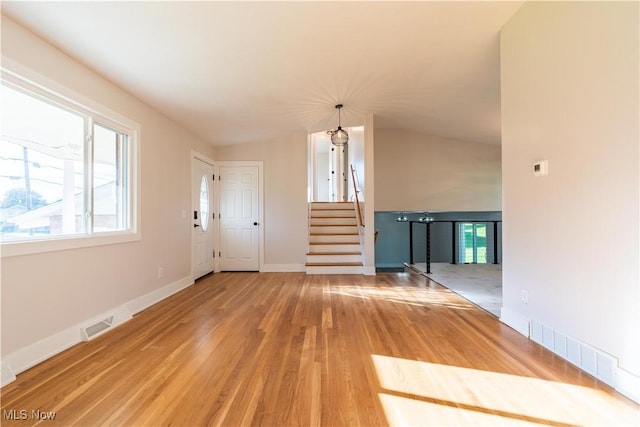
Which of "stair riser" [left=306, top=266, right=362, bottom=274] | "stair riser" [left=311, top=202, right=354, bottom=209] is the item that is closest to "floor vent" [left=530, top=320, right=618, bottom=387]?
"stair riser" [left=306, top=266, right=362, bottom=274]

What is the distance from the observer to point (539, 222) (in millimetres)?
2240

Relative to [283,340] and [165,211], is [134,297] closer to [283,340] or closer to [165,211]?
[165,211]

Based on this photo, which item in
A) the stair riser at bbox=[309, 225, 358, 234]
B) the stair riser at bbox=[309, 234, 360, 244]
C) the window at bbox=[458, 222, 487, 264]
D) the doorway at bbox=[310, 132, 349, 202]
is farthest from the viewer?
the doorway at bbox=[310, 132, 349, 202]

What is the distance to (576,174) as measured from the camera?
1.89 metres

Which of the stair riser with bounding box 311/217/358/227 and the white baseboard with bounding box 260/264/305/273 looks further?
the stair riser with bounding box 311/217/358/227

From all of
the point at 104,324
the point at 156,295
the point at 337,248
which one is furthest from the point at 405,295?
the point at 104,324

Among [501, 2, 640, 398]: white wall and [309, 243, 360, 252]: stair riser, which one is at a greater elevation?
[501, 2, 640, 398]: white wall

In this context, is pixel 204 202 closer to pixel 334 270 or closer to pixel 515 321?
pixel 334 270

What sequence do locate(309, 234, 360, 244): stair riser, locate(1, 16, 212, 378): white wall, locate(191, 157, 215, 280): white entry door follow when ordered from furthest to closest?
locate(309, 234, 360, 244): stair riser → locate(191, 157, 215, 280): white entry door → locate(1, 16, 212, 378): white wall

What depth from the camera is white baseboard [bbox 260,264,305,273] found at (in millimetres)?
5531

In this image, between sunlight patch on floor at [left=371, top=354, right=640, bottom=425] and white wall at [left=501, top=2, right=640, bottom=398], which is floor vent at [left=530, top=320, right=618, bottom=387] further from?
sunlight patch on floor at [left=371, top=354, right=640, bottom=425]

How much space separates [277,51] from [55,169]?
2123 millimetres

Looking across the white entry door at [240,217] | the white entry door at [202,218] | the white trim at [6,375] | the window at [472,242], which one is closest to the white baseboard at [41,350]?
the white trim at [6,375]

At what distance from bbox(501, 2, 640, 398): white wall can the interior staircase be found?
303 cm
